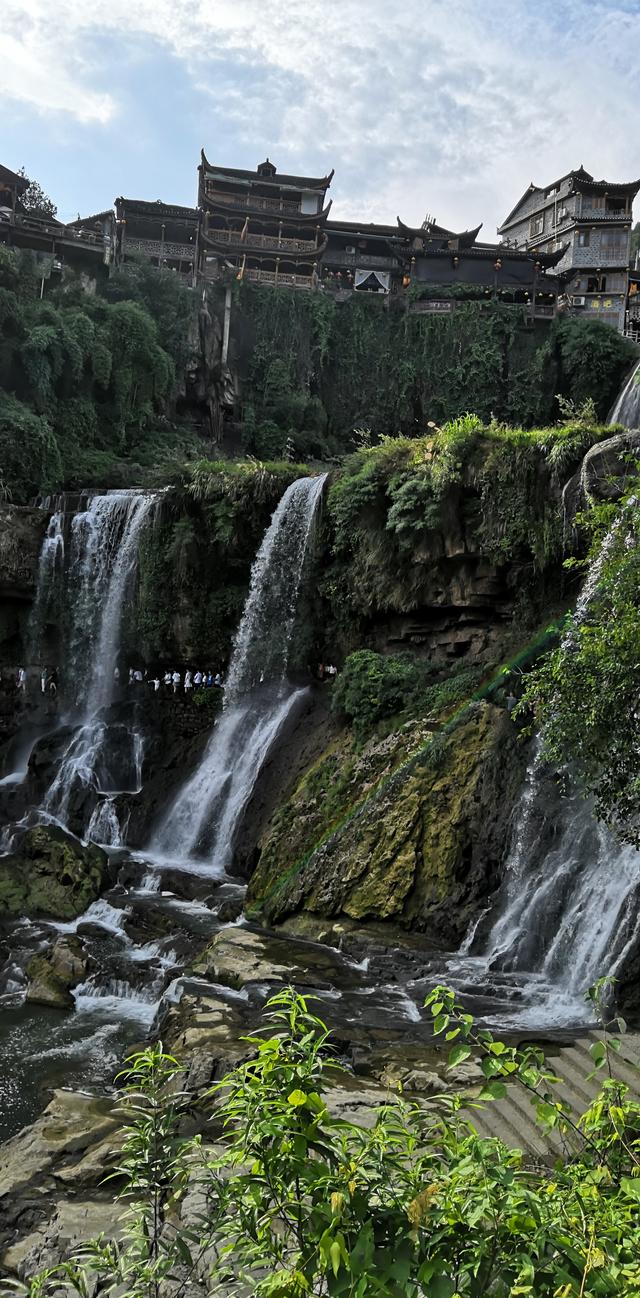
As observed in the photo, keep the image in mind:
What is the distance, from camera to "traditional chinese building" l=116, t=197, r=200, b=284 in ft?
126

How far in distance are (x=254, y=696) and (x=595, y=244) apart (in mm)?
30449

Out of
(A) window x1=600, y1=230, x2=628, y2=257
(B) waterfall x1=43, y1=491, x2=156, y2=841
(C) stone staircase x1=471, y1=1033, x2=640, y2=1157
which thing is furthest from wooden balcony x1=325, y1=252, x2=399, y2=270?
(C) stone staircase x1=471, y1=1033, x2=640, y2=1157

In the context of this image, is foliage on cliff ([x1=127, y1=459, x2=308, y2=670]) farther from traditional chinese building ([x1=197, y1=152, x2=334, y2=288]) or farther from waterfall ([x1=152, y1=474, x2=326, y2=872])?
traditional chinese building ([x1=197, y1=152, x2=334, y2=288])

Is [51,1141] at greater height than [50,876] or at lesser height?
greater

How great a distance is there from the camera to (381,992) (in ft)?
34.0

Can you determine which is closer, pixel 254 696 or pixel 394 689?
pixel 394 689

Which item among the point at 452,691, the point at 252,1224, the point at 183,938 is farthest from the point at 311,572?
the point at 252,1224

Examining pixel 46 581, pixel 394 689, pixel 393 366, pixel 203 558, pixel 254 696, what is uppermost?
pixel 393 366

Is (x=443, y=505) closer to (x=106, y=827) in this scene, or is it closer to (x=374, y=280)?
(x=106, y=827)

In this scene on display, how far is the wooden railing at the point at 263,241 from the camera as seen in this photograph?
3881 cm

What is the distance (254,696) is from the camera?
19484 mm

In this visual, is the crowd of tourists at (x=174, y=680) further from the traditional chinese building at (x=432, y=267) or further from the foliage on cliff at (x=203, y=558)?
the traditional chinese building at (x=432, y=267)

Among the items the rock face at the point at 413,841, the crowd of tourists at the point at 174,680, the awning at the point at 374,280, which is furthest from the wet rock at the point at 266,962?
the awning at the point at 374,280

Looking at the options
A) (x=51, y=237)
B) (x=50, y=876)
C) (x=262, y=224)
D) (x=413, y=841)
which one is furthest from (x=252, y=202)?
(x=413, y=841)
